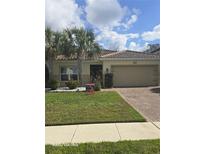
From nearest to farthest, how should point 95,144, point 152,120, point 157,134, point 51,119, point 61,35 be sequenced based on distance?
point 95,144 < point 157,134 < point 152,120 < point 51,119 < point 61,35

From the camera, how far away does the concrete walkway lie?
619 cm

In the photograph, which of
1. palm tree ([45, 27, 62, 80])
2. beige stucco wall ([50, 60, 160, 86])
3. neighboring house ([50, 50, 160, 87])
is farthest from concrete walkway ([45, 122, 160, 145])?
neighboring house ([50, 50, 160, 87])

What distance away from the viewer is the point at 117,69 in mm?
25734

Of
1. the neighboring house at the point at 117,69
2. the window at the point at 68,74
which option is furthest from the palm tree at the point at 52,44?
the window at the point at 68,74

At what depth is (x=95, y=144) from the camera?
5609 mm

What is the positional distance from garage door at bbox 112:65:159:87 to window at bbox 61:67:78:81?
3.78 metres

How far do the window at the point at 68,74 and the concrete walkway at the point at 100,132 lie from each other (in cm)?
1832
